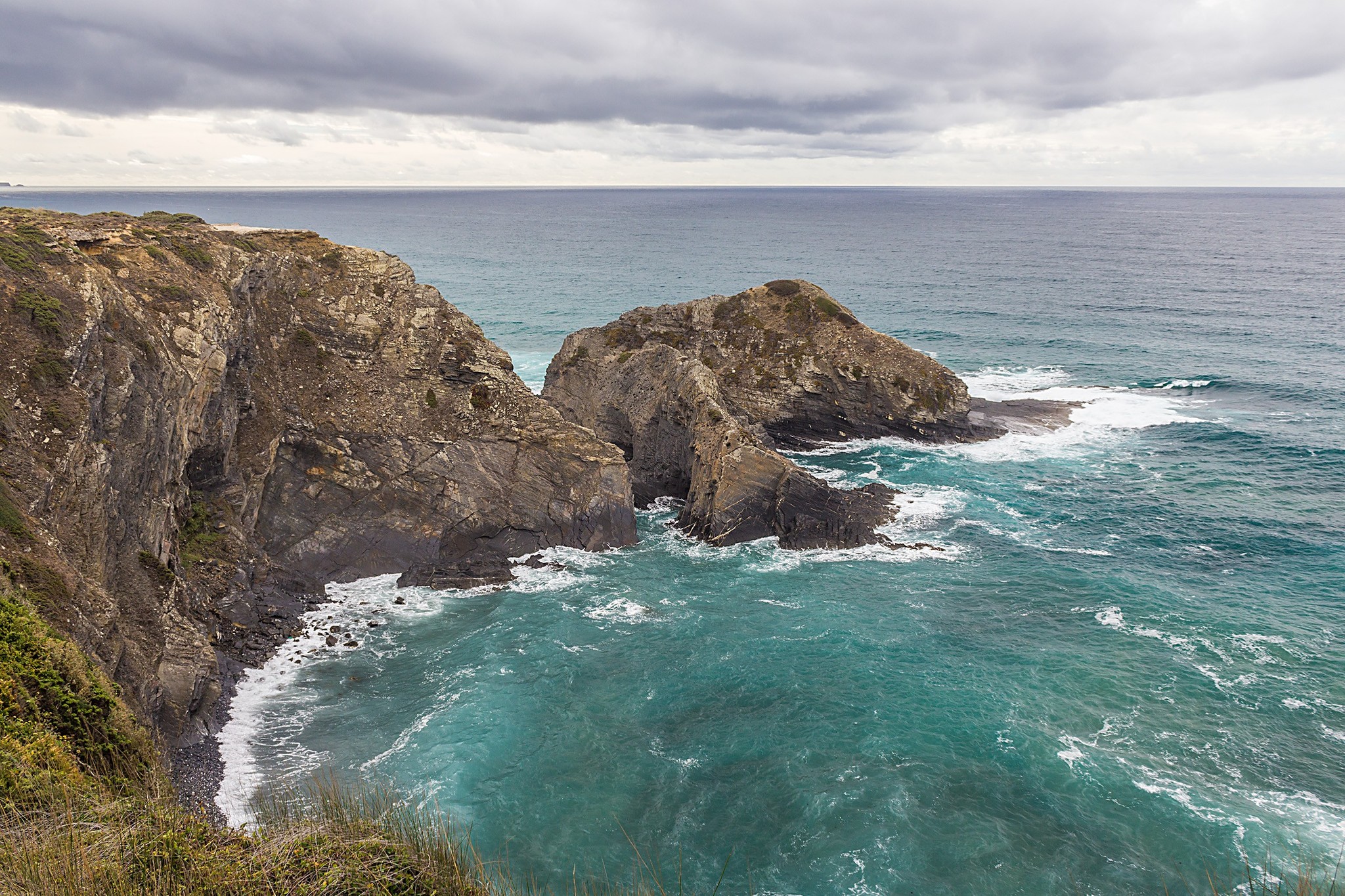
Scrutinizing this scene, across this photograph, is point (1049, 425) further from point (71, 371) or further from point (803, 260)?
point (803, 260)

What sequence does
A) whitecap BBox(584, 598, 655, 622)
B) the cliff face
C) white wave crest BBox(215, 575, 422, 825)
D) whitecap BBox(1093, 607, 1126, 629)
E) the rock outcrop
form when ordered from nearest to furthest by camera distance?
white wave crest BBox(215, 575, 422, 825)
the cliff face
whitecap BBox(1093, 607, 1126, 629)
whitecap BBox(584, 598, 655, 622)
the rock outcrop

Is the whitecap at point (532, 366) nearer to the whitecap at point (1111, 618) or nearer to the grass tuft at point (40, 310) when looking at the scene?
the grass tuft at point (40, 310)

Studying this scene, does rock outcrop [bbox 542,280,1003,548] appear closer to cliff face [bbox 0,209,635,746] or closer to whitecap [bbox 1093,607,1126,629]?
cliff face [bbox 0,209,635,746]

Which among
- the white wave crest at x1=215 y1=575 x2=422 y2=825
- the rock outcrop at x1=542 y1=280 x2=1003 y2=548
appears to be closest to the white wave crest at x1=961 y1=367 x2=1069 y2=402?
the rock outcrop at x1=542 y1=280 x2=1003 y2=548

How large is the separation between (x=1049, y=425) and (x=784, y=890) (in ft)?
182

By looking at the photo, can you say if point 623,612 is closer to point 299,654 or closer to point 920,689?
point 920,689

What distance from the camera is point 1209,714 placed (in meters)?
31.1

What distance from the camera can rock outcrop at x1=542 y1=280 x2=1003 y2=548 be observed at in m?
49.1

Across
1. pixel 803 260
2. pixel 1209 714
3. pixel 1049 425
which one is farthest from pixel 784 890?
pixel 803 260

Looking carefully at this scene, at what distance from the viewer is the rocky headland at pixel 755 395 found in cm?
5119

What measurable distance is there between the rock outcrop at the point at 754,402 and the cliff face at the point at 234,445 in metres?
7.17

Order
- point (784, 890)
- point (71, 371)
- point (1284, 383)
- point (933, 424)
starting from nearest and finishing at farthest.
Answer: point (784, 890)
point (71, 371)
point (933, 424)
point (1284, 383)

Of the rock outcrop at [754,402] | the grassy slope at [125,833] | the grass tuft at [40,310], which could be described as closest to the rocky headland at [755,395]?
the rock outcrop at [754,402]

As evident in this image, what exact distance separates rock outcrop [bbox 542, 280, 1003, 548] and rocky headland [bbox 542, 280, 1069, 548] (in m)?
0.11
